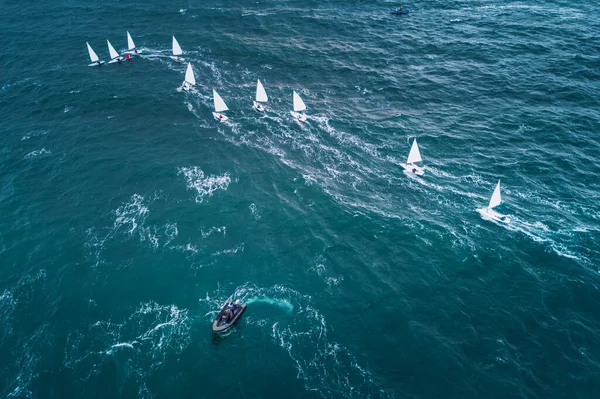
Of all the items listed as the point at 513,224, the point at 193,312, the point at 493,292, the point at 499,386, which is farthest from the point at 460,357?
the point at 193,312

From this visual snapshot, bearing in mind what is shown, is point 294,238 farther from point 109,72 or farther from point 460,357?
point 109,72

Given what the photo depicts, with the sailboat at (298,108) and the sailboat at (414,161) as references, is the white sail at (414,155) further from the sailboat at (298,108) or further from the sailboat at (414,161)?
the sailboat at (298,108)

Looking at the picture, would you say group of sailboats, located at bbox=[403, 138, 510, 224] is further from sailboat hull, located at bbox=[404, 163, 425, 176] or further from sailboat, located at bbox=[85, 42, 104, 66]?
sailboat, located at bbox=[85, 42, 104, 66]

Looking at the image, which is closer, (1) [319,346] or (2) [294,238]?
(1) [319,346]

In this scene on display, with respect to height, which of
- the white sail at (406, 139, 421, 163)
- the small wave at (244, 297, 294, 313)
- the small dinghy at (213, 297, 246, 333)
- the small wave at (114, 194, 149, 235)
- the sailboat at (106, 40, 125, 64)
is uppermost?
the sailboat at (106, 40, 125, 64)

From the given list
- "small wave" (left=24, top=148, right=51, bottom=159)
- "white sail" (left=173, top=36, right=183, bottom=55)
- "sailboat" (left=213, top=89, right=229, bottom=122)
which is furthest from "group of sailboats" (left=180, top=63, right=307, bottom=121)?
"small wave" (left=24, top=148, right=51, bottom=159)

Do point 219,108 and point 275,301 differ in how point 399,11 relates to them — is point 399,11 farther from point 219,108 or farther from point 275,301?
point 275,301
